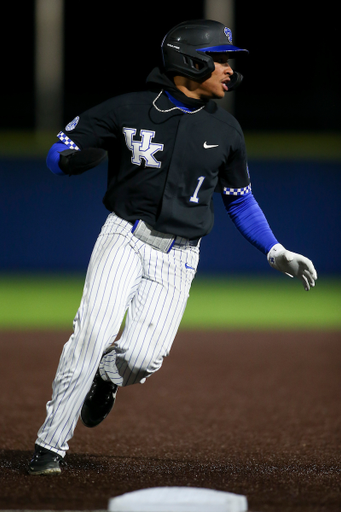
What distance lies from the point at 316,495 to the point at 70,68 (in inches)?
420

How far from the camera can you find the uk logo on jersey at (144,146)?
3.33 meters

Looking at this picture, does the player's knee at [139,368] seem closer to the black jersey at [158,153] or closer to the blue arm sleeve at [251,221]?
the black jersey at [158,153]

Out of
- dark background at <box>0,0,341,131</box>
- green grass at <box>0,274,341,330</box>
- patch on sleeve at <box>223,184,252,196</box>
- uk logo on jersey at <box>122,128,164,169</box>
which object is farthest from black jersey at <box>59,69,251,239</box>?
dark background at <box>0,0,341,131</box>

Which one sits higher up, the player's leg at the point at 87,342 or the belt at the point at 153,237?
the belt at the point at 153,237

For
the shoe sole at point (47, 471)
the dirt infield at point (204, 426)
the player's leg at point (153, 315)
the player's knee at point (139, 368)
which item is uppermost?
the player's leg at point (153, 315)

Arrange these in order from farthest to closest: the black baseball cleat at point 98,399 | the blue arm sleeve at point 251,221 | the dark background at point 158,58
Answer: the dark background at point 158,58, the black baseball cleat at point 98,399, the blue arm sleeve at point 251,221

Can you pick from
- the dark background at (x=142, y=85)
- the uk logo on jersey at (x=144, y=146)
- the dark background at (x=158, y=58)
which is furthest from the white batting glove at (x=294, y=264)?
the dark background at (x=158, y=58)

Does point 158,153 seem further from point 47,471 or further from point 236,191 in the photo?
point 47,471

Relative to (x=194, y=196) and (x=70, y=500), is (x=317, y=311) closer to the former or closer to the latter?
(x=194, y=196)

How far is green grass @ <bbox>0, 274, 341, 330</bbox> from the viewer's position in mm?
8906

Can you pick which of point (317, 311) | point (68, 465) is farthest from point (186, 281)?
point (317, 311)

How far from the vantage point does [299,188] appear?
36.9 ft

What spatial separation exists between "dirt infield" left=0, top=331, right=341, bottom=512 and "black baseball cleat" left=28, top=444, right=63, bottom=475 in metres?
0.04

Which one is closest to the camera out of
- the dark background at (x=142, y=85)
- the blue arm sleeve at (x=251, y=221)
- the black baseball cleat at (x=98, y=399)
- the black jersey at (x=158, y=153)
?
the black jersey at (x=158, y=153)
